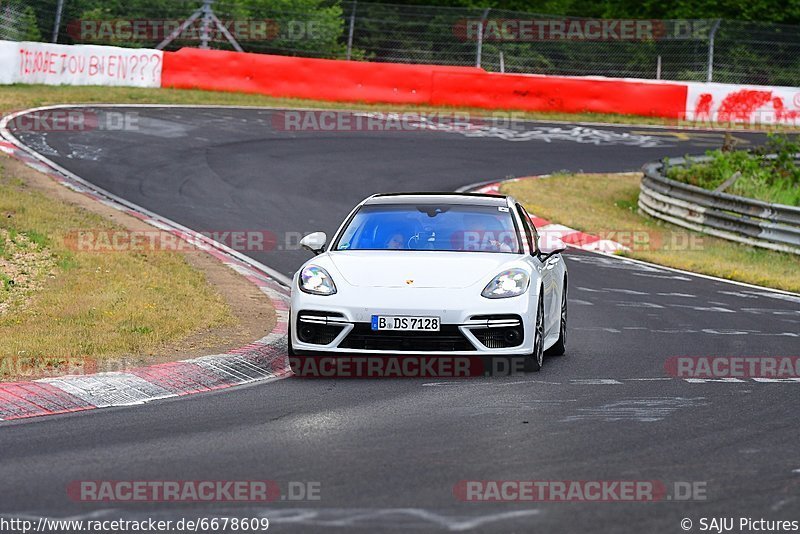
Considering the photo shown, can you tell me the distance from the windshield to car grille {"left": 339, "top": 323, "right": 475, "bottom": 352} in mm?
1102

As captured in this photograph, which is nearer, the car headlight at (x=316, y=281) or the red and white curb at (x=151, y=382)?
the red and white curb at (x=151, y=382)

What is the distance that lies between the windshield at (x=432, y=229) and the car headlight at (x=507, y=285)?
61 centimetres

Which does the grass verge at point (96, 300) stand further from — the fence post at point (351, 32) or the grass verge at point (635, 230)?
the fence post at point (351, 32)

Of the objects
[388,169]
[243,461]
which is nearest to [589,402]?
[243,461]

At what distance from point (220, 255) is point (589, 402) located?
8064mm

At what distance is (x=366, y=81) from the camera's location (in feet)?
109

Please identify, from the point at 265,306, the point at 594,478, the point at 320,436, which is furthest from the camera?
the point at 265,306

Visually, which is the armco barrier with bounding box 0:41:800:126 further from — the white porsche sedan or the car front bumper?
Answer: the car front bumper

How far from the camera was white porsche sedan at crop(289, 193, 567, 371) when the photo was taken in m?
8.92

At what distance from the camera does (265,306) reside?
40.0ft

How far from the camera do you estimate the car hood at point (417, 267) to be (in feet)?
29.9

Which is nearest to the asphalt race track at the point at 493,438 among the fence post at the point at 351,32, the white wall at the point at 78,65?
the white wall at the point at 78,65

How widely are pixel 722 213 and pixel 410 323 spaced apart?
13134 millimetres

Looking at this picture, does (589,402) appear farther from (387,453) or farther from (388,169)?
(388,169)
